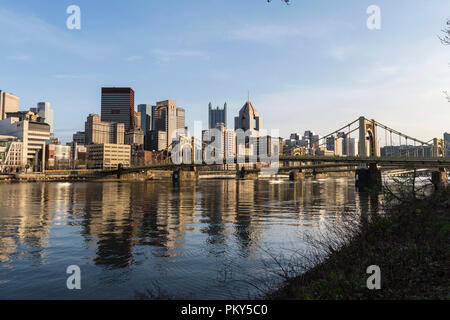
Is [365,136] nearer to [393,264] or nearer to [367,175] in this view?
[367,175]

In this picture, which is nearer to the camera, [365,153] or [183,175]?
[365,153]

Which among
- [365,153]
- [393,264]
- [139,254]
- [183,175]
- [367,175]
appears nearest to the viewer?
[393,264]

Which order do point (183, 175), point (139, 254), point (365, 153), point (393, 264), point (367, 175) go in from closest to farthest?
point (393, 264), point (139, 254), point (367, 175), point (365, 153), point (183, 175)

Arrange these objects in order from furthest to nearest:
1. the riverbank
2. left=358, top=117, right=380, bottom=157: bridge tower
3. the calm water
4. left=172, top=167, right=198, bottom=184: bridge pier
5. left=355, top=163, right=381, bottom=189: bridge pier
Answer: left=172, top=167, right=198, bottom=184: bridge pier
left=358, top=117, right=380, bottom=157: bridge tower
left=355, top=163, right=381, bottom=189: bridge pier
the calm water
the riverbank

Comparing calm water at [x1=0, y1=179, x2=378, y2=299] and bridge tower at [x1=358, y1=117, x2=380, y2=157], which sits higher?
bridge tower at [x1=358, y1=117, x2=380, y2=157]

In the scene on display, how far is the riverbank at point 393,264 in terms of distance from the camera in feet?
27.4

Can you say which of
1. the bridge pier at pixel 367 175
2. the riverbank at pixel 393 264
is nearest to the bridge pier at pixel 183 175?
the bridge pier at pixel 367 175

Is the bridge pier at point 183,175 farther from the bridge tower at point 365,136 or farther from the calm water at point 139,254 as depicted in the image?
the calm water at point 139,254

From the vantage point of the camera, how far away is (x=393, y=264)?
32.9 ft

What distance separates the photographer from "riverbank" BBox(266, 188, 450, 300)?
27.4 ft

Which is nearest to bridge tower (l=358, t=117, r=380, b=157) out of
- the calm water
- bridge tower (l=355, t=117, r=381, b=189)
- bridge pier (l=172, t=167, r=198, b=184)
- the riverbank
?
bridge tower (l=355, t=117, r=381, b=189)

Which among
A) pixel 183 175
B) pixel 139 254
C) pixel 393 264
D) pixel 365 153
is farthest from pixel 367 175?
pixel 393 264

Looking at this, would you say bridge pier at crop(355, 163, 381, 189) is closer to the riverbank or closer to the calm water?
the calm water
